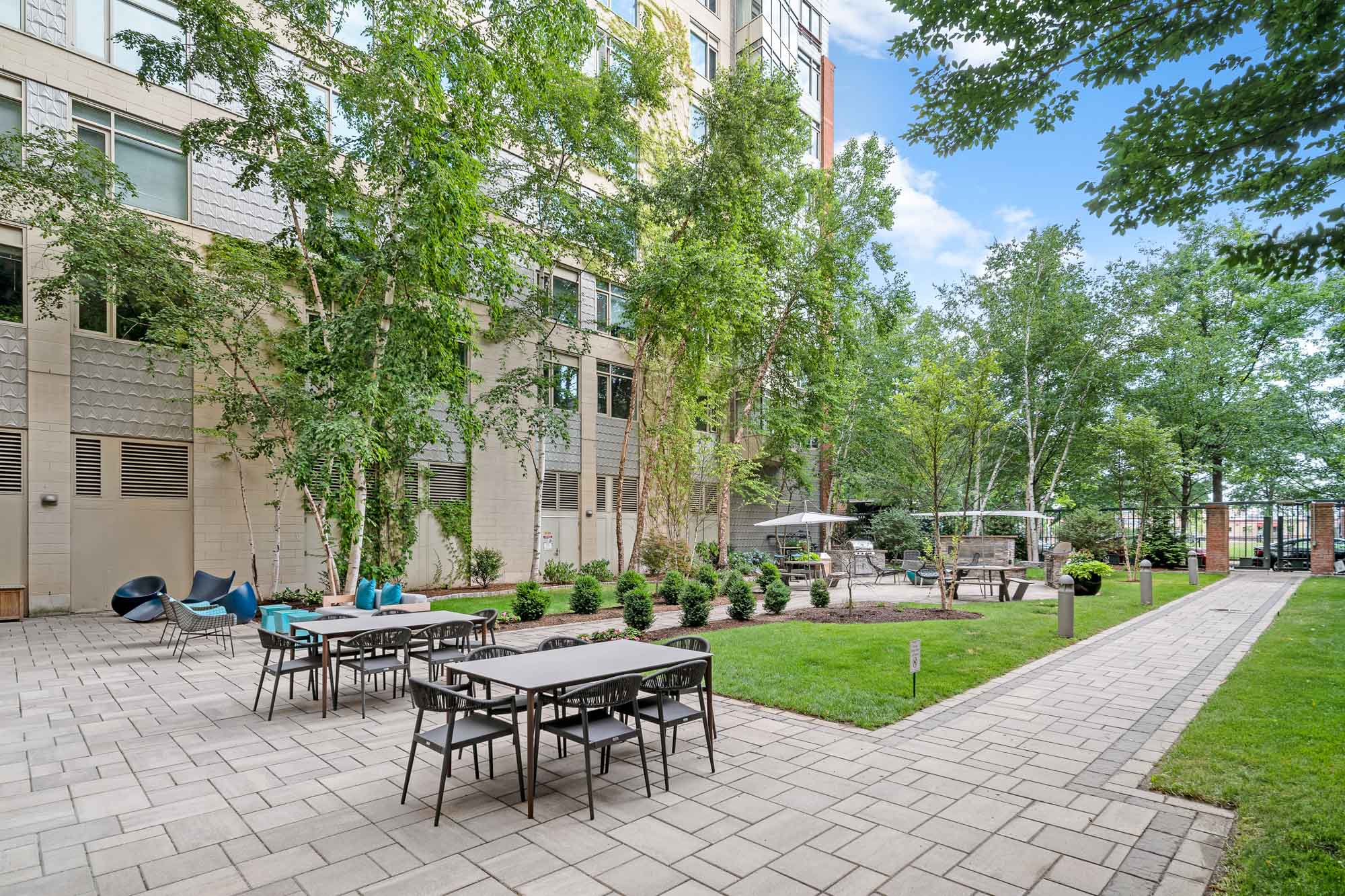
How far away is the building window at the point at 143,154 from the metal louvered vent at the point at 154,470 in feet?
14.8

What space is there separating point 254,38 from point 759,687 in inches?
480

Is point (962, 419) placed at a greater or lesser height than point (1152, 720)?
greater

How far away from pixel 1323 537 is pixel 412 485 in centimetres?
2487

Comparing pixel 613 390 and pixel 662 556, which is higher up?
pixel 613 390

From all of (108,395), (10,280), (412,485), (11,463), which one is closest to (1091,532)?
(412,485)

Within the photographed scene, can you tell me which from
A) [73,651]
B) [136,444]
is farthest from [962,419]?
[136,444]

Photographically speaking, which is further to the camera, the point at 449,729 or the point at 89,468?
the point at 89,468

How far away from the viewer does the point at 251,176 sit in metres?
12.0

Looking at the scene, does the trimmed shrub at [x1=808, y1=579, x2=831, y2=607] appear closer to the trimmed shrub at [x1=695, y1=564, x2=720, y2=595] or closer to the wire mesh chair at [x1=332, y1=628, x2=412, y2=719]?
the trimmed shrub at [x1=695, y1=564, x2=720, y2=595]

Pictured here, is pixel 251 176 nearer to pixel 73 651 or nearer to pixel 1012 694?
pixel 73 651

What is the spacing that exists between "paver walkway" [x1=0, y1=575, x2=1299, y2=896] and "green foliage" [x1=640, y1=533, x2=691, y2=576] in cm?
1363

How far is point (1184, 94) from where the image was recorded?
158 inches

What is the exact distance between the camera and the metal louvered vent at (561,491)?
66.3 ft

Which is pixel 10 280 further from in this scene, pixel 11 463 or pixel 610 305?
pixel 610 305
